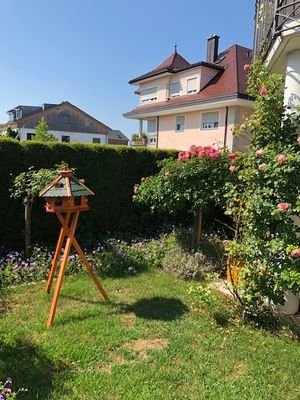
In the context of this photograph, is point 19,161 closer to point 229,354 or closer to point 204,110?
point 229,354

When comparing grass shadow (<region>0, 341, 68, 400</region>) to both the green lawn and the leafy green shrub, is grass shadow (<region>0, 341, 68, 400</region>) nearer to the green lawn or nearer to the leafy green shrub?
the green lawn

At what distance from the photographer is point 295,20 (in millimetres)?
4145

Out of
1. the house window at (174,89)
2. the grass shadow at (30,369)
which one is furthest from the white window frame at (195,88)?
the grass shadow at (30,369)

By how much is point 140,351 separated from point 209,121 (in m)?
16.8

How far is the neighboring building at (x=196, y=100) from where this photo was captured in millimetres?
17266

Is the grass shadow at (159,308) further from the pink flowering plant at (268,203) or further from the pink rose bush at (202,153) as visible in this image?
the pink rose bush at (202,153)

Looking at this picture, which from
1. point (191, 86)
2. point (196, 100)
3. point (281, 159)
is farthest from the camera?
point (191, 86)

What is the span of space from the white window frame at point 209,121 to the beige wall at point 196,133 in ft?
0.53

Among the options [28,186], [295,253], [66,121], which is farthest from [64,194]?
[66,121]

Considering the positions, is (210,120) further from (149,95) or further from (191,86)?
(149,95)

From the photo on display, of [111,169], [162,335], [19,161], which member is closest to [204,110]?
[111,169]

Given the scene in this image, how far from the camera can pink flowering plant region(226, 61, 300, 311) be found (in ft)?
12.4

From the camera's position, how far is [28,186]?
5.98 metres

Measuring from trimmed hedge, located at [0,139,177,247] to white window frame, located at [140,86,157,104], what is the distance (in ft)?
53.6
